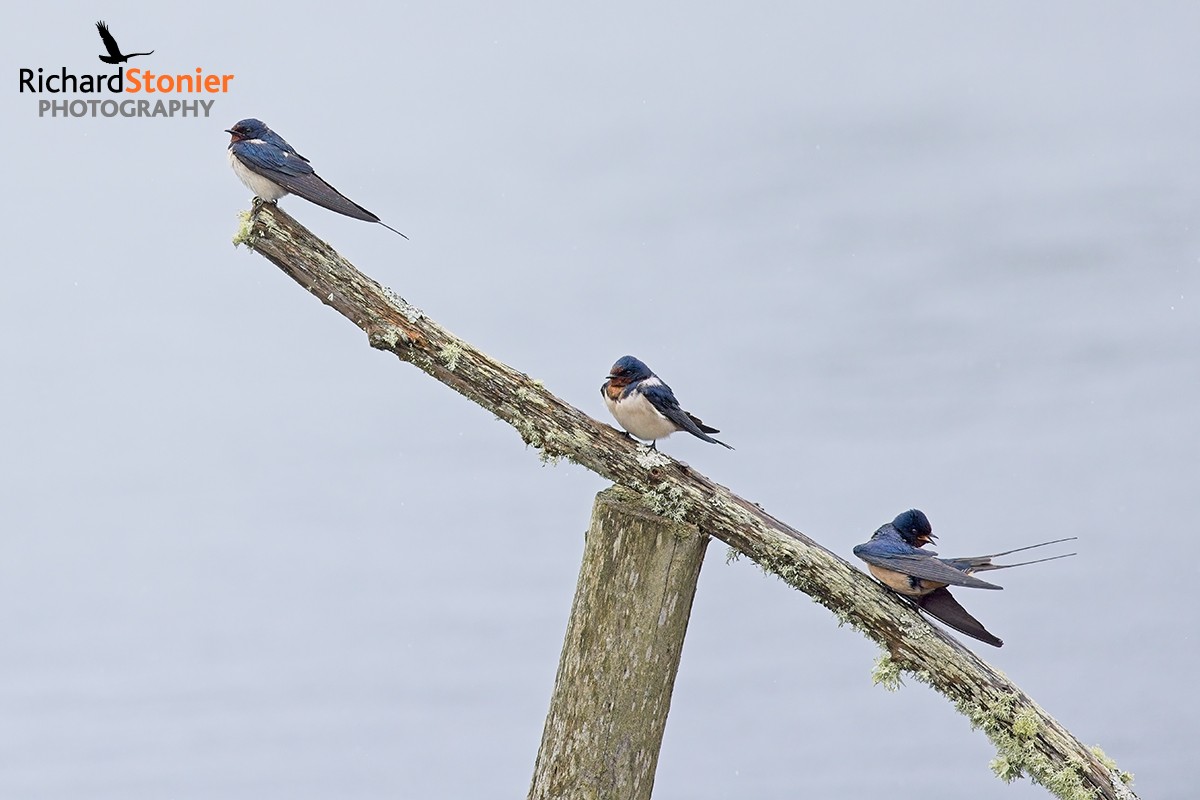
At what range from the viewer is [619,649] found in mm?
5125

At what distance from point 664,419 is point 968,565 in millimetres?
1265

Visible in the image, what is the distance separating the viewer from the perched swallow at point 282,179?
5414 mm

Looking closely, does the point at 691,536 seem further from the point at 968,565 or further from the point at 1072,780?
the point at 1072,780

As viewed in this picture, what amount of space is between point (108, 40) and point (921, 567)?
4374 mm

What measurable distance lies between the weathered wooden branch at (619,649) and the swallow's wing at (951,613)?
35.5 inches

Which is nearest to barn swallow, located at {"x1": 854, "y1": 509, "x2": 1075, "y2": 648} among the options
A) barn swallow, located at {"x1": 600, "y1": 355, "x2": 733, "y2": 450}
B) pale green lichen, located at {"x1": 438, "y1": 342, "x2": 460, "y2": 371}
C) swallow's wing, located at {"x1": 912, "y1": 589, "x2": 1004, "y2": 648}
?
swallow's wing, located at {"x1": 912, "y1": 589, "x2": 1004, "y2": 648}

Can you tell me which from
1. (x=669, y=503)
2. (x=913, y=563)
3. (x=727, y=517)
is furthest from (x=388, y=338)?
(x=913, y=563)

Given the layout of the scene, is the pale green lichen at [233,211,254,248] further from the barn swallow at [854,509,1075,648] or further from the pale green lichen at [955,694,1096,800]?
the pale green lichen at [955,694,1096,800]

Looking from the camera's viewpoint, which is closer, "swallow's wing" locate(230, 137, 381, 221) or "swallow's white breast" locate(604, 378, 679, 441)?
"swallow's white breast" locate(604, 378, 679, 441)

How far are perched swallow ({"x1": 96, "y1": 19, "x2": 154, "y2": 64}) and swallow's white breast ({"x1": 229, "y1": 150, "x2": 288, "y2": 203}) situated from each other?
1652mm

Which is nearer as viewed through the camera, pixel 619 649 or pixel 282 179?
pixel 619 649

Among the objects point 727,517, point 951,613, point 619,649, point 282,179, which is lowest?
point 619,649

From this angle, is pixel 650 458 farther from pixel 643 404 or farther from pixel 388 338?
pixel 388 338

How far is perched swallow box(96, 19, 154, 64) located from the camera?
6676 mm
